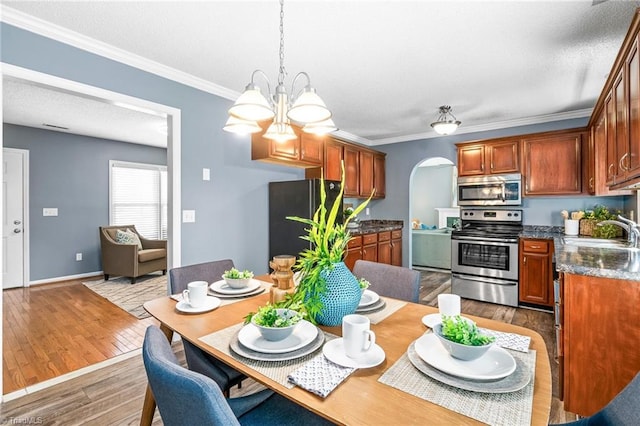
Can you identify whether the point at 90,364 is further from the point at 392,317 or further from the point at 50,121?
the point at 50,121

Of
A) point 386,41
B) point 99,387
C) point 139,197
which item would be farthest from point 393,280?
point 139,197

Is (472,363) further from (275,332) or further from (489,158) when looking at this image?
(489,158)

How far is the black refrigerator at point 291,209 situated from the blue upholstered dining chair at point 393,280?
139 cm

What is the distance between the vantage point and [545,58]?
2520mm

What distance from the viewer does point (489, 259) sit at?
3.93m

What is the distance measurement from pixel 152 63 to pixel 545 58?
10.4 feet

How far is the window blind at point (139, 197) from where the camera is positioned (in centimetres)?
568

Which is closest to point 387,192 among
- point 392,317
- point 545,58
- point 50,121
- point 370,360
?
point 545,58

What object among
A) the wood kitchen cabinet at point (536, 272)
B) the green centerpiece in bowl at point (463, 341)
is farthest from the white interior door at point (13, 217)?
the wood kitchen cabinet at point (536, 272)

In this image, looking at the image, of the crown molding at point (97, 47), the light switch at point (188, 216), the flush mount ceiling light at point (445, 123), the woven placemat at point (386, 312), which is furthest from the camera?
the flush mount ceiling light at point (445, 123)

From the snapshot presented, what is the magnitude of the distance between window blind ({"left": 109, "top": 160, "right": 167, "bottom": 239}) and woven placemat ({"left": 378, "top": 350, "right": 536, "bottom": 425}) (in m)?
6.14

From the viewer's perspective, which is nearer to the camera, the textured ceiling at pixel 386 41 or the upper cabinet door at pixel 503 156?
the textured ceiling at pixel 386 41

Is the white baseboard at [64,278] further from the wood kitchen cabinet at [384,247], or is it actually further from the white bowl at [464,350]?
the white bowl at [464,350]

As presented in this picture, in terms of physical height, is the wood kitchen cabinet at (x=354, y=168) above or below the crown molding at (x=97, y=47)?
below
